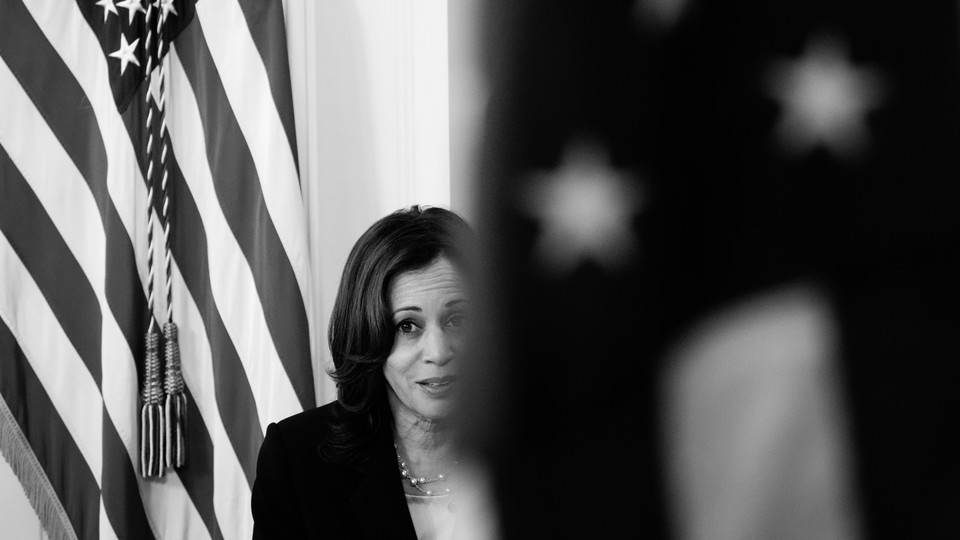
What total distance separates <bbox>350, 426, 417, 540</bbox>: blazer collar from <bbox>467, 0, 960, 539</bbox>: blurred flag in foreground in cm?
145

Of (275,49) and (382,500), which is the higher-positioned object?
(275,49)

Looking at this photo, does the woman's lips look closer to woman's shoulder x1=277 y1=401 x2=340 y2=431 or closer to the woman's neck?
the woman's neck

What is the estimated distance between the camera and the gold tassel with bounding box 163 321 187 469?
6.48 ft

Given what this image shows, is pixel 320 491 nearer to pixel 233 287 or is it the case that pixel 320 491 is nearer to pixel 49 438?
pixel 233 287

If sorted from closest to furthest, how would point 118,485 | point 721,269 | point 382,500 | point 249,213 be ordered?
point 721,269, point 382,500, point 118,485, point 249,213

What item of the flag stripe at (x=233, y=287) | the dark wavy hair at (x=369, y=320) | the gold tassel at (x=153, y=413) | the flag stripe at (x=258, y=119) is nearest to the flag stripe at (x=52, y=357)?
the gold tassel at (x=153, y=413)

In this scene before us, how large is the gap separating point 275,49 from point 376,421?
2.80 feet

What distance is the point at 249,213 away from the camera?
6.73 ft

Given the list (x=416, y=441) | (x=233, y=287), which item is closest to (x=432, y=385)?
(x=416, y=441)

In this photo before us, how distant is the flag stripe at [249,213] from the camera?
202 centimetres

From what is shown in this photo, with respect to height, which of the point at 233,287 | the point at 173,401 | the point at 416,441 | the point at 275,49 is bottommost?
the point at 416,441

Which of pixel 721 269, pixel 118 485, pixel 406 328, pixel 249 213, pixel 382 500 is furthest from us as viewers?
pixel 249 213

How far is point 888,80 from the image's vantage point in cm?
12

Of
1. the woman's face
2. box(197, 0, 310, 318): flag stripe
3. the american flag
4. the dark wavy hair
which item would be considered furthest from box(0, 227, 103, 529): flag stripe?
the woman's face
